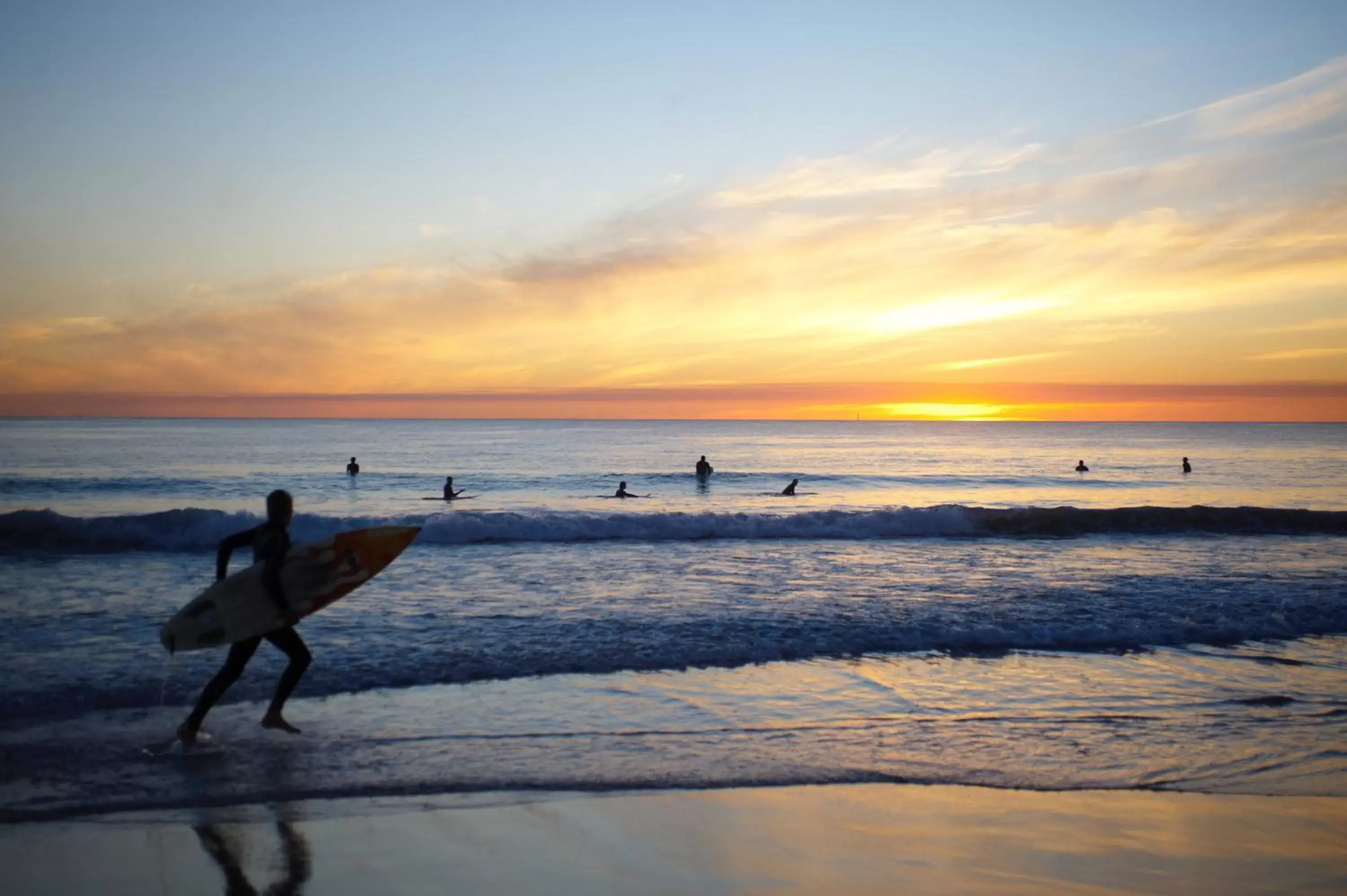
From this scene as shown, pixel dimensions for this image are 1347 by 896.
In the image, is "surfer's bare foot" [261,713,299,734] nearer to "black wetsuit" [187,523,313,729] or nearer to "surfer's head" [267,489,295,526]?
"black wetsuit" [187,523,313,729]

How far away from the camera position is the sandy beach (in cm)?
484

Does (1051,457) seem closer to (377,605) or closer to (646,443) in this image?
(646,443)

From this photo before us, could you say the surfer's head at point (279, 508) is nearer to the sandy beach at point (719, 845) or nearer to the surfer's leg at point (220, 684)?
the surfer's leg at point (220, 684)

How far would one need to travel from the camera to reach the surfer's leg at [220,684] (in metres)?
7.07

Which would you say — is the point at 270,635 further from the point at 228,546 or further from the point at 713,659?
the point at 713,659

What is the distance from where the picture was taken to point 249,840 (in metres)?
5.35

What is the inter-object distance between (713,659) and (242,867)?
602 cm

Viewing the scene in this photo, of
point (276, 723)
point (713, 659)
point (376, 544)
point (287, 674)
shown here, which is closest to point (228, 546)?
point (287, 674)

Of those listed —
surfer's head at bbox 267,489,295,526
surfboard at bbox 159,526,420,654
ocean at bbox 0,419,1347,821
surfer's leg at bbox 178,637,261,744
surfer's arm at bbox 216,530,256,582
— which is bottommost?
ocean at bbox 0,419,1347,821

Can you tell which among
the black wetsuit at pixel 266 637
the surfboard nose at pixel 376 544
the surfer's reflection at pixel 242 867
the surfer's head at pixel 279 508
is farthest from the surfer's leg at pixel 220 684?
the surfer's reflection at pixel 242 867

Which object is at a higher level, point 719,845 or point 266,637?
point 266,637

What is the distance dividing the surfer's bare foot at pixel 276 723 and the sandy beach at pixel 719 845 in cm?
169

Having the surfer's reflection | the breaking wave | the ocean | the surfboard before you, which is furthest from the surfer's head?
the breaking wave

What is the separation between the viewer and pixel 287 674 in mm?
7543
